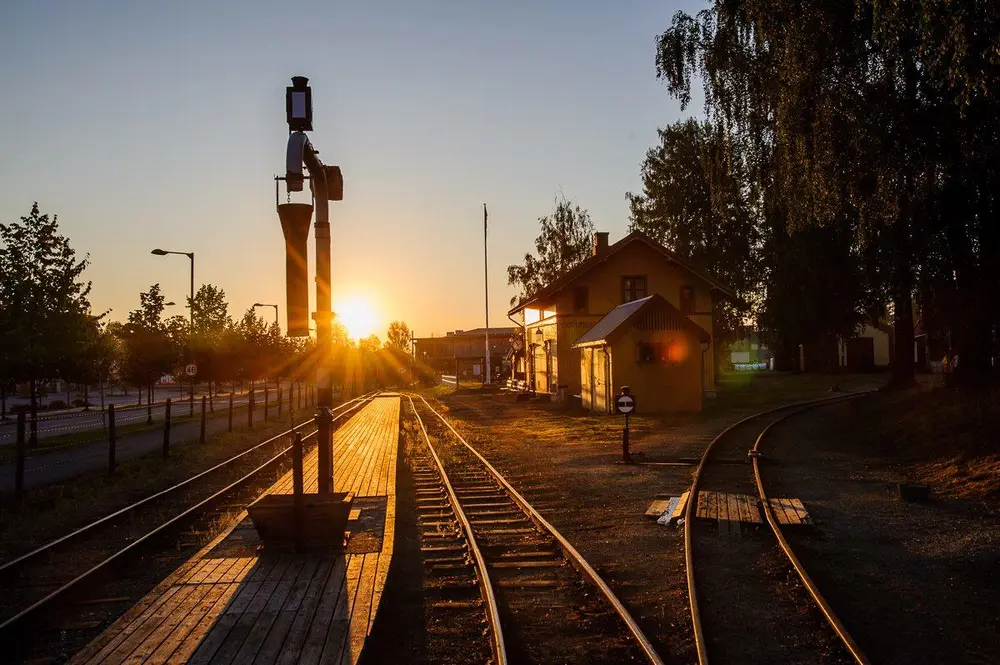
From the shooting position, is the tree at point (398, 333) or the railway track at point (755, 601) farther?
the tree at point (398, 333)

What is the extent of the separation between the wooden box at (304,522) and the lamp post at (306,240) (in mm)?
786

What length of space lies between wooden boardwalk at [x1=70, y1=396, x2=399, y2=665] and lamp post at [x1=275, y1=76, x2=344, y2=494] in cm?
135

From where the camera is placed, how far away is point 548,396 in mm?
44562

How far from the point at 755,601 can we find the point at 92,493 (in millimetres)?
12246

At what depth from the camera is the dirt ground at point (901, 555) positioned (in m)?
6.76

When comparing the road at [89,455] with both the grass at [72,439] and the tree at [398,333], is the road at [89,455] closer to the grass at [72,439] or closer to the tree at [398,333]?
the grass at [72,439]

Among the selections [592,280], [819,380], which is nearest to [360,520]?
[592,280]

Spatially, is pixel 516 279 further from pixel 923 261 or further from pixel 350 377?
pixel 923 261

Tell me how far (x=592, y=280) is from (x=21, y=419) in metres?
31.6

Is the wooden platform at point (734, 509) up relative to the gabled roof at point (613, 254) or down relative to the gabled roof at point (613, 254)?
down

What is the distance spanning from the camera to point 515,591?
8125 millimetres

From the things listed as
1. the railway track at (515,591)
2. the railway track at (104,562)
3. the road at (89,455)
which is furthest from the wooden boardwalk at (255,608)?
the road at (89,455)

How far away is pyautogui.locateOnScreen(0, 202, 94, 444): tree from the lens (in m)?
24.0

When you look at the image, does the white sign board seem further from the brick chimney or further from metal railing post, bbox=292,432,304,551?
the brick chimney
